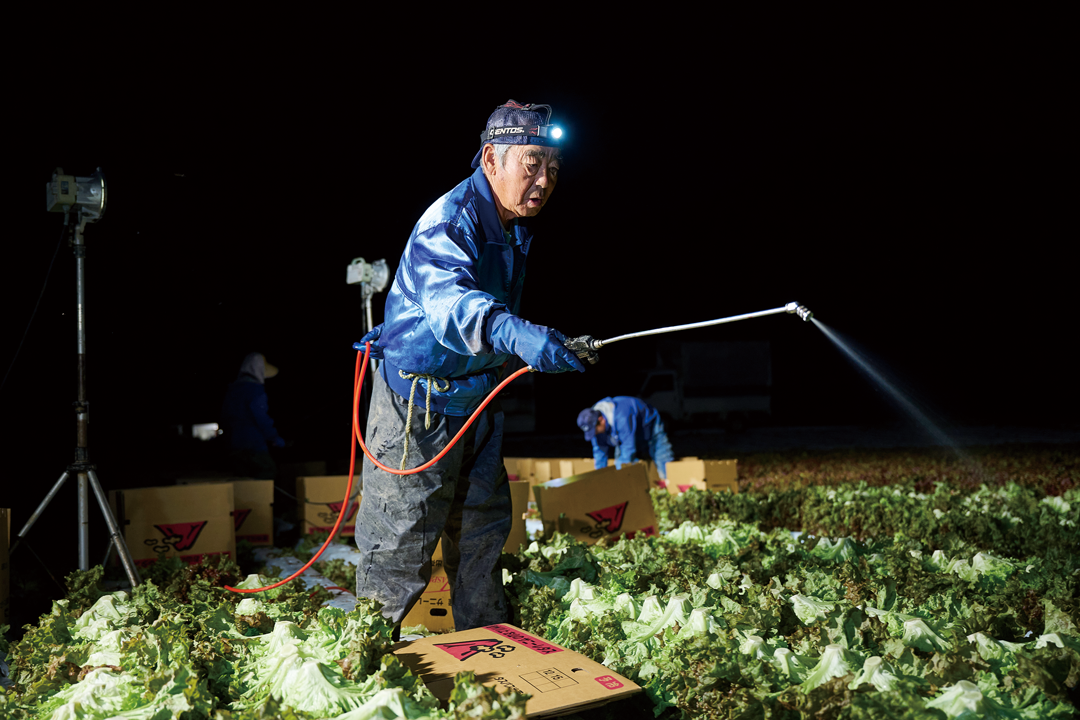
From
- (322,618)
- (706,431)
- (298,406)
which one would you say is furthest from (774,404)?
(322,618)

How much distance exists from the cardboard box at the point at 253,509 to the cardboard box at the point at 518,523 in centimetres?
246

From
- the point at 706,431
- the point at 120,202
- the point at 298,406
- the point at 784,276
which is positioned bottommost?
the point at 706,431

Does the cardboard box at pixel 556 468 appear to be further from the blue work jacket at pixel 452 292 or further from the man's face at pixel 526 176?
the man's face at pixel 526 176

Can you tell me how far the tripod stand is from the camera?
4.68 metres

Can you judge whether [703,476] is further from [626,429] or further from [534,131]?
[534,131]

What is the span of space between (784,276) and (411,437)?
3541 centimetres

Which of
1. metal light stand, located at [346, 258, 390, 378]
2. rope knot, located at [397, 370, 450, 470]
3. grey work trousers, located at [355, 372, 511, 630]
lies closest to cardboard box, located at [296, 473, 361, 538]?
metal light stand, located at [346, 258, 390, 378]

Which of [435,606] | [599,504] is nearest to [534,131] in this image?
[435,606]

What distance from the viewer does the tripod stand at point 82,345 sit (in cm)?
468

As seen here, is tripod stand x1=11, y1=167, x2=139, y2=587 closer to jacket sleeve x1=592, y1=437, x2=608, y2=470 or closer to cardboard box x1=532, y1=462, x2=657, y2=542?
cardboard box x1=532, y1=462, x2=657, y2=542

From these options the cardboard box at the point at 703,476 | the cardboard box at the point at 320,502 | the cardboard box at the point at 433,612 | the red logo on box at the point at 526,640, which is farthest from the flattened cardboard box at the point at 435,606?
the cardboard box at the point at 703,476

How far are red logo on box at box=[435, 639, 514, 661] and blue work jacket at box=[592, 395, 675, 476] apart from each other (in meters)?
6.30

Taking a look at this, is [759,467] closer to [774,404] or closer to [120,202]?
[120,202]

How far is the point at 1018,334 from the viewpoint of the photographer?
38656 mm
